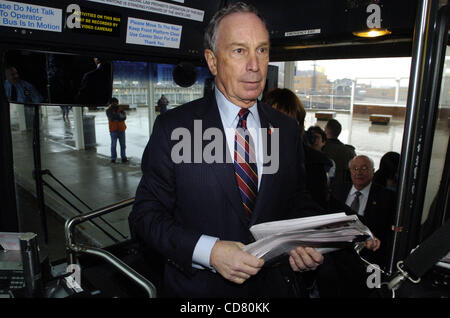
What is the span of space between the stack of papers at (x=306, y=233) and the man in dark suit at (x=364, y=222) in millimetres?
912

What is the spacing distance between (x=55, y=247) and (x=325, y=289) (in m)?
4.32

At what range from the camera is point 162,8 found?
2.74 m

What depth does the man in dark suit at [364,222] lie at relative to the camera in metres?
2.48

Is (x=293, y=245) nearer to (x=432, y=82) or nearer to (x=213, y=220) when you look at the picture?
(x=213, y=220)

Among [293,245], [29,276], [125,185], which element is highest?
[293,245]

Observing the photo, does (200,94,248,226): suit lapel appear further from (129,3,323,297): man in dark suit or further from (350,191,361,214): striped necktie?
(350,191,361,214): striped necktie

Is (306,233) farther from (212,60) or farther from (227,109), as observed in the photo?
(212,60)

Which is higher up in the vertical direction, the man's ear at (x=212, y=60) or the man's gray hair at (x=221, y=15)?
the man's gray hair at (x=221, y=15)

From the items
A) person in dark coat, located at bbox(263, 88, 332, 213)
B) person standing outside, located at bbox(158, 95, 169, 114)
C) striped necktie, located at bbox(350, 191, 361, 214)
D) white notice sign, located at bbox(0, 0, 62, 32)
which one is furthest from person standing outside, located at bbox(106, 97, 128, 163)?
striped necktie, located at bbox(350, 191, 361, 214)

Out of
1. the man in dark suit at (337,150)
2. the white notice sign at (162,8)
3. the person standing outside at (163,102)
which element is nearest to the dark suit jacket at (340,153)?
the man in dark suit at (337,150)

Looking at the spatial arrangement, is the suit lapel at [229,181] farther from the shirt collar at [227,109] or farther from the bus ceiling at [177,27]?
the bus ceiling at [177,27]

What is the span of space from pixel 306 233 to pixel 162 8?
91.7 inches

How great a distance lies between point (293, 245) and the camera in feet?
3.92

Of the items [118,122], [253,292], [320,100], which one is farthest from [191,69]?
[320,100]
